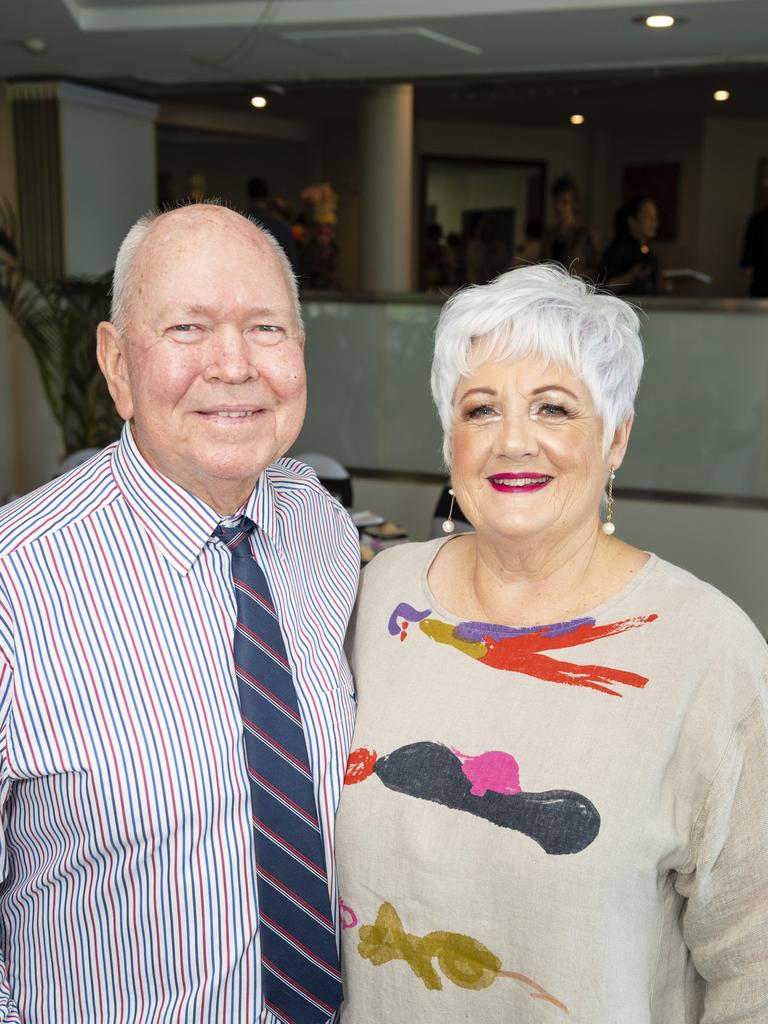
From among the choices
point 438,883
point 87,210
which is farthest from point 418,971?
point 87,210

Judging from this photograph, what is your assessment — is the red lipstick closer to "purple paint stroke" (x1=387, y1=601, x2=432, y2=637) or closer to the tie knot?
"purple paint stroke" (x1=387, y1=601, x2=432, y2=637)

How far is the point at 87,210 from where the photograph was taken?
7.16 metres

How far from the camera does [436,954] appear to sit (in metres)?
1.39

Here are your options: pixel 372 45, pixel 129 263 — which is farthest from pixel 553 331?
pixel 372 45

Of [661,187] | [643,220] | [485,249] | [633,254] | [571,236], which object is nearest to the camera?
[633,254]

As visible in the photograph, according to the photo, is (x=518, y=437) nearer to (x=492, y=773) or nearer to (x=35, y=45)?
(x=492, y=773)

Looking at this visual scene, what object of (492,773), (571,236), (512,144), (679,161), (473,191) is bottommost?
(492,773)

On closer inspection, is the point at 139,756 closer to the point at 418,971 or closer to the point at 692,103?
the point at 418,971

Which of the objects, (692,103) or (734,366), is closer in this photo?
(734,366)

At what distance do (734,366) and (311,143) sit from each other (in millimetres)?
7429

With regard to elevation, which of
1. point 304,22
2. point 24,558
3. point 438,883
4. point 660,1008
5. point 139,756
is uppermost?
point 304,22

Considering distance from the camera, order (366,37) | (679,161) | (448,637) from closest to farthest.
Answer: (448,637) → (366,37) → (679,161)

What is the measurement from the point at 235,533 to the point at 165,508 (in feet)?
0.38

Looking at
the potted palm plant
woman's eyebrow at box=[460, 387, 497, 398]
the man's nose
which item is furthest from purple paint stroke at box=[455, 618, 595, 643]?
the potted palm plant
